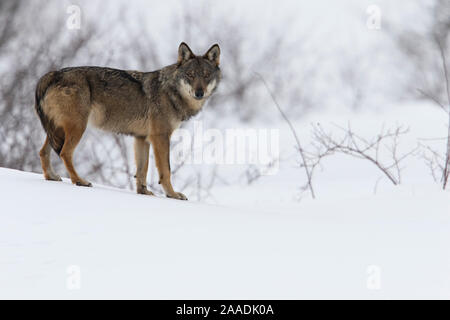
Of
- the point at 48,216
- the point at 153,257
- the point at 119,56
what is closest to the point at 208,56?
the point at 48,216

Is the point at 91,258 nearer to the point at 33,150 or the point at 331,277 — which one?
the point at 331,277

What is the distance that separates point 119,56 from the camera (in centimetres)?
1416

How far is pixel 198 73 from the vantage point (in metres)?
6.26

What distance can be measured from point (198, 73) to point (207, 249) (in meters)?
3.08

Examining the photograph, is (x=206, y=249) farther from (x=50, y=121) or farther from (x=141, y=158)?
(x=141, y=158)

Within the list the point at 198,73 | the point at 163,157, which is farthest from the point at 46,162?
the point at 198,73

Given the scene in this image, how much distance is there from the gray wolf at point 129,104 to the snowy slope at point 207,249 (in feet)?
2.46

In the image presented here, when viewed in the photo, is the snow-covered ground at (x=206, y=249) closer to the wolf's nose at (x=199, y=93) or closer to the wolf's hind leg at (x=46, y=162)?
the wolf's hind leg at (x=46, y=162)

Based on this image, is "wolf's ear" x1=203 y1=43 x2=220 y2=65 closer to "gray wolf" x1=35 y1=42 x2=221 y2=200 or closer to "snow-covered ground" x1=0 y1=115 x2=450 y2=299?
"gray wolf" x1=35 y1=42 x2=221 y2=200

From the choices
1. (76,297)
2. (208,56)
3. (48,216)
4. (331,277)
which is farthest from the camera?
(208,56)

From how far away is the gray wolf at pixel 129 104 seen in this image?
569cm

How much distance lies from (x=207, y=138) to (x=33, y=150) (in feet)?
11.9

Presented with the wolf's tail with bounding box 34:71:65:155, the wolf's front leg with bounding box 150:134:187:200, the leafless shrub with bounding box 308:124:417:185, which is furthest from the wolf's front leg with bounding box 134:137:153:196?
the leafless shrub with bounding box 308:124:417:185

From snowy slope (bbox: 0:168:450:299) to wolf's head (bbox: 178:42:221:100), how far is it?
5.12ft
